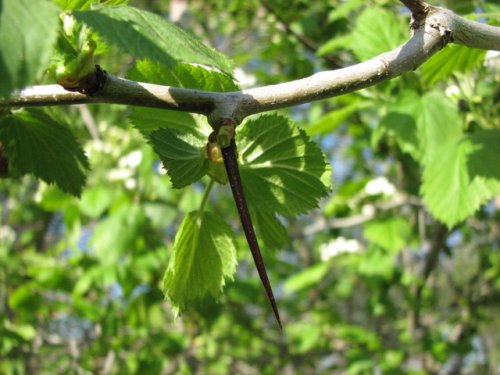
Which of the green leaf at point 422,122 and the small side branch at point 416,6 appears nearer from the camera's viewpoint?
the small side branch at point 416,6

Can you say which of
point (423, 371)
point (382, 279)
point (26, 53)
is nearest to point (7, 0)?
point (26, 53)

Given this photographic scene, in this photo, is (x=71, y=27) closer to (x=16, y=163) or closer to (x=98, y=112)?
(x=16, y=163)

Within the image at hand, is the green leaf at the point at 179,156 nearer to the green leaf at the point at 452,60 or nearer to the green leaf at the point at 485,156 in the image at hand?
the green leaf at the point at 452,60

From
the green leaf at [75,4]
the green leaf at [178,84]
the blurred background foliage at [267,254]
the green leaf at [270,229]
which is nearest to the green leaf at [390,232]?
the blurred background foliage at [267,254]

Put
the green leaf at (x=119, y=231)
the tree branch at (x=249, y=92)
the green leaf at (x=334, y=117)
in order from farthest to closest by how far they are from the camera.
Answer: the green leaf at (x=119, y=231) < the green leaf at (x=334, y=117) < the tree branch at (x=249, y=92)

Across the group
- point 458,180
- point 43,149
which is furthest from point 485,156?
point 43,149
